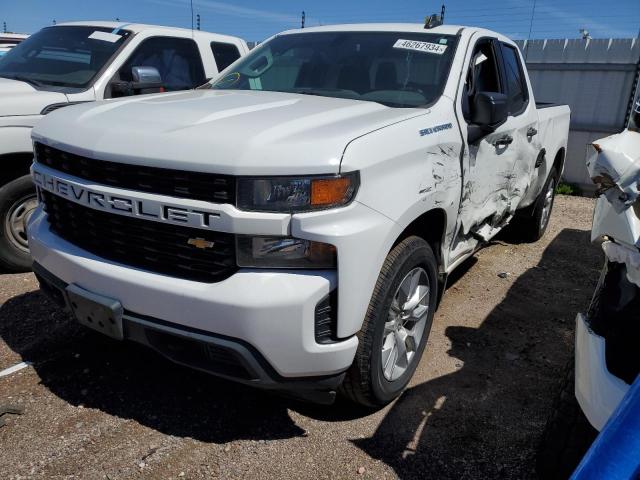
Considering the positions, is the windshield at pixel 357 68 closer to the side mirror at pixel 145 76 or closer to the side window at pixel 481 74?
the side window at pixel 481 74

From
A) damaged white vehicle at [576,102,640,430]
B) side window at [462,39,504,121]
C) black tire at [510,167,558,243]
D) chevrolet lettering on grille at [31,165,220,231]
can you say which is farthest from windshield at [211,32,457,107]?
black tire at [510,167,558,243]

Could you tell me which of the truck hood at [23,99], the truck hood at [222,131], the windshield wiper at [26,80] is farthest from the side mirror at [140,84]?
the truck hood at [222,131]

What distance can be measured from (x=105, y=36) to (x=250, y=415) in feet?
12.4

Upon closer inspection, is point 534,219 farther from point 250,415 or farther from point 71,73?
point 71,73

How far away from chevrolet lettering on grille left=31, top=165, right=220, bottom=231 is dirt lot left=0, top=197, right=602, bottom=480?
3.45 ft

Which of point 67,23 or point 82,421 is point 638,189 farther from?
point 67,23

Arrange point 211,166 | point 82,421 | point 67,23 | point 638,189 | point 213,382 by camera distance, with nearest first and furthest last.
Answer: point 638,189 → point 211,166 → point 82,421 → point 213,382 → point 67,23

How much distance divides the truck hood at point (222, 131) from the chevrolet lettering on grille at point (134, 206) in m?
0.15

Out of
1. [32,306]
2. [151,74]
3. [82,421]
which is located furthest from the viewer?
[151,74]

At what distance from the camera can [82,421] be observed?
104 inches

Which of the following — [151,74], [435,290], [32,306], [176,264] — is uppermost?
[151,74]

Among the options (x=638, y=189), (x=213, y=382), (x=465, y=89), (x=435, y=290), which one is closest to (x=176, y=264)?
(x=213, y=382)

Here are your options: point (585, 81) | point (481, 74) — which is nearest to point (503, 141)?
point (481, 74)

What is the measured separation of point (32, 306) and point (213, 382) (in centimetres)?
162
